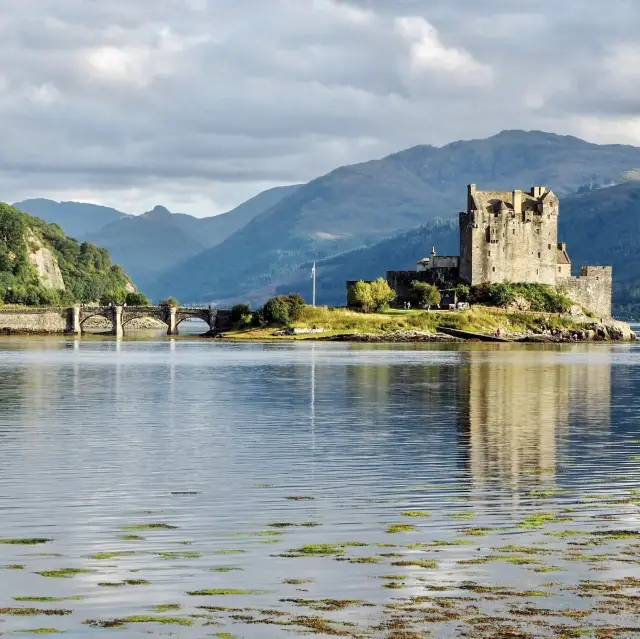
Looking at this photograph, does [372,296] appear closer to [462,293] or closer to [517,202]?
[462,293]

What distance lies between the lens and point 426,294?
193 metres

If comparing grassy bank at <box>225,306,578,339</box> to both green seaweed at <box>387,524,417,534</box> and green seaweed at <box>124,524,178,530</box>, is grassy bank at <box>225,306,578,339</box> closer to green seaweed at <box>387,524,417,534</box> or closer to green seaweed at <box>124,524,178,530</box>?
green seaweed at <box>387,524,417,534</box>

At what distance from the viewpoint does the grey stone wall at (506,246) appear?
631ft

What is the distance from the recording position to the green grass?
2233cm

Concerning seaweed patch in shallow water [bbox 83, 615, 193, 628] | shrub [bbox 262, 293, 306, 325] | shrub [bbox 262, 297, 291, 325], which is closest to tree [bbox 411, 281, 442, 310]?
shrub [bbox 262, 293, 306, 325]

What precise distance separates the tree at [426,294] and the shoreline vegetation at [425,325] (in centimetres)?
336

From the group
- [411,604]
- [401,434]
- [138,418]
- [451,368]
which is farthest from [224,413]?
[451,368]

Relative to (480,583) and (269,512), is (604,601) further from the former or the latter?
(269,512)

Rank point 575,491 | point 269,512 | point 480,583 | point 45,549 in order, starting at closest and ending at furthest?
point 480,583, point 45,549, point 269,512, point 575,491

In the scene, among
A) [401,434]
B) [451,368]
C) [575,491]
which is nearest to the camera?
[575,491]

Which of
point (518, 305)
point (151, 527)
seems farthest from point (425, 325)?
point (151, 527)

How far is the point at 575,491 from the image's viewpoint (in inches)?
1313

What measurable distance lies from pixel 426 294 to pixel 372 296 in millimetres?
8305

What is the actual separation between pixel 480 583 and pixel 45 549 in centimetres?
867
